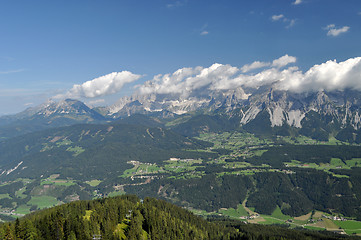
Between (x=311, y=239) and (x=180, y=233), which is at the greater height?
(x=180, y=233)

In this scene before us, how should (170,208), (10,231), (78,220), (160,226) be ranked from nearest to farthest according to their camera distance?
1. (10,231)
2. (78,220)
3. (160,226)
4. (170,208)

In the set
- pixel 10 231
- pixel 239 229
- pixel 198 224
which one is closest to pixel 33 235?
pixel 10 231

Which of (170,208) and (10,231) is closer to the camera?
(10,231)

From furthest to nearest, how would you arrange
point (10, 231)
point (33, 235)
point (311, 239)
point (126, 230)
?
1. point (311, 239)
2. point (126, 230)
3. point (33, 235)
4. point (10, 231)

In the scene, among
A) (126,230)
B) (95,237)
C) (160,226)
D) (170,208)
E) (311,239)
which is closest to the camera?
(95,237)

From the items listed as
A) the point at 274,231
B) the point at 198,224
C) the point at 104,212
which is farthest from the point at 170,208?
the point at 274,231

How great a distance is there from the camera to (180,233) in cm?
13075

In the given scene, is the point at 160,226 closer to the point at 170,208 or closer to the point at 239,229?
the point at 170,208

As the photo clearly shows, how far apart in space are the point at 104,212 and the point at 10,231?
45356mm

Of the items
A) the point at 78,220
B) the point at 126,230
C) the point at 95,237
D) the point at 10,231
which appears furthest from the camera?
the point at 126,230

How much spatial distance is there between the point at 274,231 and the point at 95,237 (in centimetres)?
11708

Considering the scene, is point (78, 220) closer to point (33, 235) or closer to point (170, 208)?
point (33, 235)

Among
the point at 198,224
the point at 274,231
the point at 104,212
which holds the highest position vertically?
the point at 104,212

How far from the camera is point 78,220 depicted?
109438 millimetres
